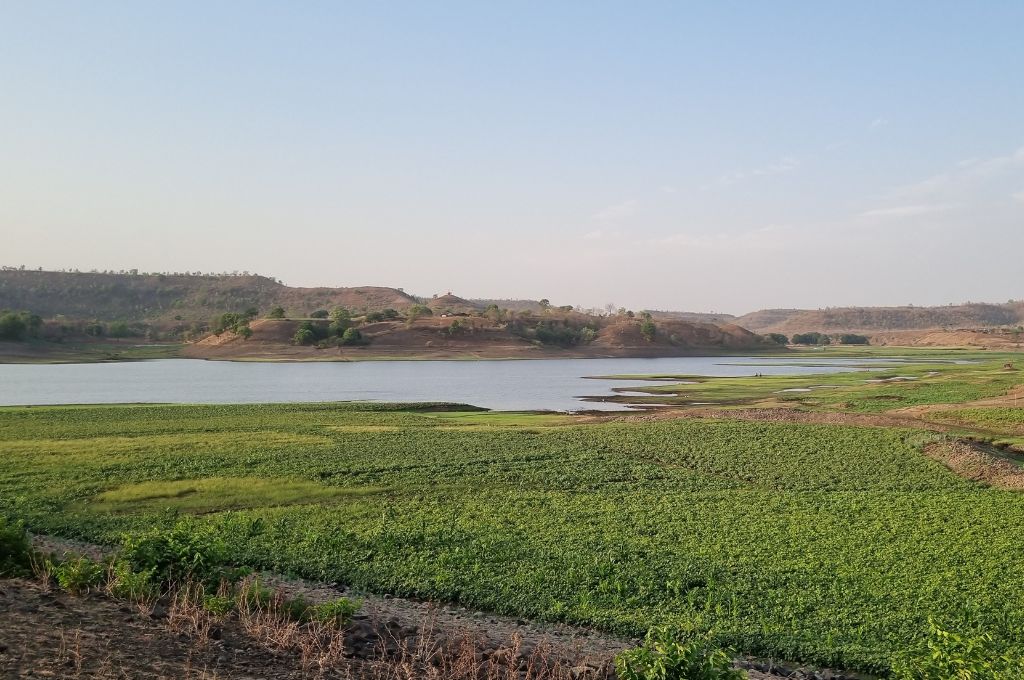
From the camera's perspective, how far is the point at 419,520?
21547mm

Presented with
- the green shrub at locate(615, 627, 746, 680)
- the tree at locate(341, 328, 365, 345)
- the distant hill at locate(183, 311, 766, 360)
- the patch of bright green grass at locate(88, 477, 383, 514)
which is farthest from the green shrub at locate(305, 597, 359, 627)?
the tree at locate(341, 328, 365, 345)

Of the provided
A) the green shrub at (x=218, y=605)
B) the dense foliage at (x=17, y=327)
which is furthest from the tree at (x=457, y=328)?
the green shrub at (x=218, y=605)

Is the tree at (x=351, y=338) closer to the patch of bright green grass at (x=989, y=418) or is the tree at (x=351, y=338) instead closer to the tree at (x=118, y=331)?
the tree at (x=118, y=331)

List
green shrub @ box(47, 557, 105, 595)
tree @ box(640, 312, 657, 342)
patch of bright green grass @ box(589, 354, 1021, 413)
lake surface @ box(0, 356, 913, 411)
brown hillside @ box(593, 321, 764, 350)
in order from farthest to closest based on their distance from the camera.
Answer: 1. tree @ box(640, 312, 657, 342)
2. brown hillside @ box(593, 321, 764, 350)
3. lake surface @ box(0, 356, 913, 411)
4. patch of bright green grass @ box(589, 354, 1021, 413)
5. green shrub @ box(47, 557, 105, 595)

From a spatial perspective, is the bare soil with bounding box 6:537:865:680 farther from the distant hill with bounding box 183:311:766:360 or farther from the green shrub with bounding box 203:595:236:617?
the distant hill with bounding box 183:311:766:360

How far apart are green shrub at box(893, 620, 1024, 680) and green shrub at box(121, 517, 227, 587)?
12.0 m

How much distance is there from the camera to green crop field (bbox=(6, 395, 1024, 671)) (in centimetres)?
1497

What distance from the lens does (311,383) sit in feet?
289

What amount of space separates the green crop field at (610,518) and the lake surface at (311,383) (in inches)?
1095

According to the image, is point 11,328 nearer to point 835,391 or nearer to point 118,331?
point 118,331

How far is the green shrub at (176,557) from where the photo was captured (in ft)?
49.0

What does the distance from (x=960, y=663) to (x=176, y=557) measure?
13.2m

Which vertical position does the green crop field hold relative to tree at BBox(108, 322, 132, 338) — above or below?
below

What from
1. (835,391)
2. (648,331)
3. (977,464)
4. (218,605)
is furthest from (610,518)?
(648,331)
